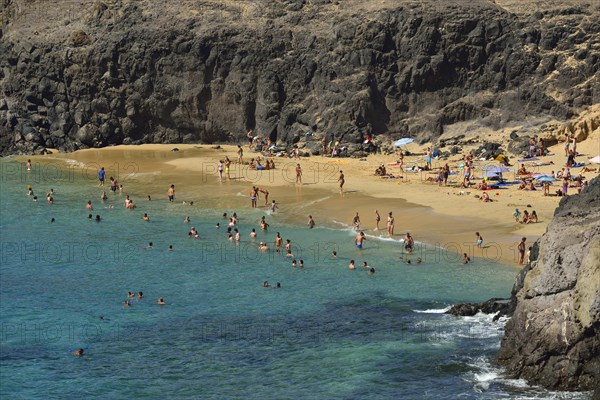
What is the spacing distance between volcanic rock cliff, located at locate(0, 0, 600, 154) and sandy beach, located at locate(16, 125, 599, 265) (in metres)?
2.51

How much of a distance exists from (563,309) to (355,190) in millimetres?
28477

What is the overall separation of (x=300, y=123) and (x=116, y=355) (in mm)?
38354

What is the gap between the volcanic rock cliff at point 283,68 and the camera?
212 feet

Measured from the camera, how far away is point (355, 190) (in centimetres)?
5434

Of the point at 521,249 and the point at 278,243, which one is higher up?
the point at 521,249

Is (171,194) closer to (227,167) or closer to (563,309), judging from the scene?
(227,167)

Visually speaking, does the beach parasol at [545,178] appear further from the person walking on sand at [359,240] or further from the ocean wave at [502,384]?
the ocean wave at [502,384]

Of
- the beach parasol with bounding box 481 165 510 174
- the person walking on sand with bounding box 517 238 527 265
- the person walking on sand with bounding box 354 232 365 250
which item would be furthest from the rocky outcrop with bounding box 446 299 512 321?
the beach parasol with bounding box 481 165 510 174

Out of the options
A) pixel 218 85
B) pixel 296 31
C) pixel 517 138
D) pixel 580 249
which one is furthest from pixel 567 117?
pixel 580 249

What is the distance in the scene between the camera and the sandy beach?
4516cm

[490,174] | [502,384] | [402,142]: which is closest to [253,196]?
[490,174]

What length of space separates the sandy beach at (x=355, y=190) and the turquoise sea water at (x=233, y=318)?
2.48m

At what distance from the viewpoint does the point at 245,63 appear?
70.1m

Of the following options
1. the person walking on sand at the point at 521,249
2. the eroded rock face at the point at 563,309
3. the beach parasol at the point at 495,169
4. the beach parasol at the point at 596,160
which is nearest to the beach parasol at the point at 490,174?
the beach parasol at the point at 495,169
